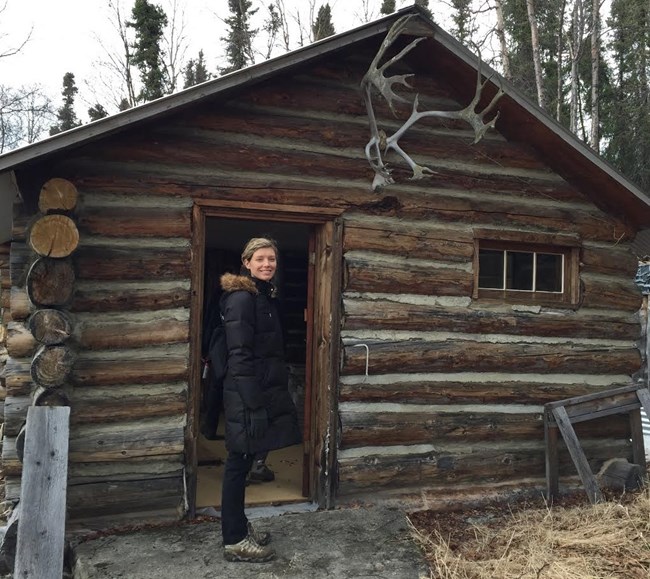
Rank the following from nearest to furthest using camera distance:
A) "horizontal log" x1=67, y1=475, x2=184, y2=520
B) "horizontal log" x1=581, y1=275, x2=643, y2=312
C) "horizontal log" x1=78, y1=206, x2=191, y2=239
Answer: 1. "horizontal log" x1=67, y1=475, x2=184, y2=520
2. "horizontal log" x1=78, y1=206, x2=191, y2=239
3. "horizontal log" x1=581, y1=275, x2=643, y2=312

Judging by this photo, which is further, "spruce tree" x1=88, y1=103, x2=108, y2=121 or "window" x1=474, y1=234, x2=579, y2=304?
"spruce tree" x1=88, y1=103, x2=108, y2=121

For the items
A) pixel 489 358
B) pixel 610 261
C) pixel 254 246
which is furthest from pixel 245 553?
pixel 610 261

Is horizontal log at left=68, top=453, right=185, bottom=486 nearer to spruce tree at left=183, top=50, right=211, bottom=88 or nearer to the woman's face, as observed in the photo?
the woman's face

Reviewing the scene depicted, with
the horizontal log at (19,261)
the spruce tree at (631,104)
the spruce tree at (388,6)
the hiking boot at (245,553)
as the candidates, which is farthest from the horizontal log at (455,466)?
the spruce tree at (388,6)

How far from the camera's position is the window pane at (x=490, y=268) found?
242 inches

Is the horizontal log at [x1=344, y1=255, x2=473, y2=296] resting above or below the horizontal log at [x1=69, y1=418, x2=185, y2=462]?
above

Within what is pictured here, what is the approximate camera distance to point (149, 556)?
14.0ft

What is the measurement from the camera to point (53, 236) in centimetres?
426

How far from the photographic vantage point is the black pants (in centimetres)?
402

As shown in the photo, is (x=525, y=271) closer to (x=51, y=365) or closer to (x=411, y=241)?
(x=411, y=241)

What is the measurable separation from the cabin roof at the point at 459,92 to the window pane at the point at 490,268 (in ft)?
3.80

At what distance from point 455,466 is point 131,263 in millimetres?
3617

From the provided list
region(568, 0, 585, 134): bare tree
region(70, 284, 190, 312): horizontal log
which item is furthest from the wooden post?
region(568, 0, 585, 134): bare tree

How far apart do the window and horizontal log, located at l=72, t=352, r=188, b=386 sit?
301cm
